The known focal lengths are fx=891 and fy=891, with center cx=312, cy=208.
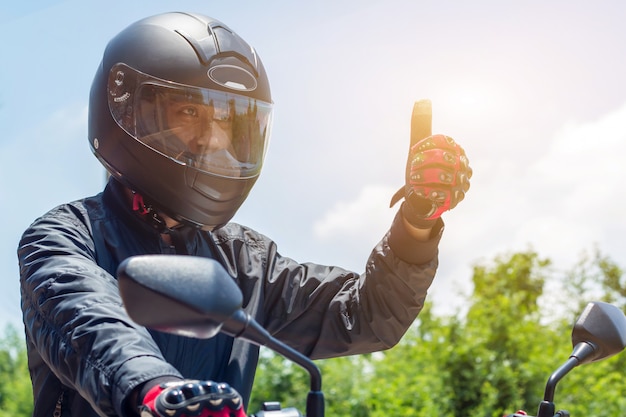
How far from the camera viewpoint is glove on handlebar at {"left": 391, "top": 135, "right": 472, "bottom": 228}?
2.35m

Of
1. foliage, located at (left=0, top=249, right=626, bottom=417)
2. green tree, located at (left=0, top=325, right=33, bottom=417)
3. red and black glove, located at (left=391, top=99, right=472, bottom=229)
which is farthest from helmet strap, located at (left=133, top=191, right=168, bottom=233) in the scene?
green tree, located at (left=0, top=325, right=33, bottom=417)

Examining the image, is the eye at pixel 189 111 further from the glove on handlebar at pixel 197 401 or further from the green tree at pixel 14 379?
the green tree at pixel 14 379

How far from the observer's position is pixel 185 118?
2588mm

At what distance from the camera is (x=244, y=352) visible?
8.11ft

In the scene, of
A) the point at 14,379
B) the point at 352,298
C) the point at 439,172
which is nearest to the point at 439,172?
the point at 439,172

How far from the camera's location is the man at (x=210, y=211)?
7.76 ft

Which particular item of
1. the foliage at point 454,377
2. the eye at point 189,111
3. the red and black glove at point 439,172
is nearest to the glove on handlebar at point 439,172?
the red and black glove at point 439,172

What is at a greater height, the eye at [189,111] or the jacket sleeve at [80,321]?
the eye at [189,111]

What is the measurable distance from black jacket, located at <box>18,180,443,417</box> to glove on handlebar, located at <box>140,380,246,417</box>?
14 cm

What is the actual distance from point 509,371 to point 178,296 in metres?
6.77

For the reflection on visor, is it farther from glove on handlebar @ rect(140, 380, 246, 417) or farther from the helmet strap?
glove on handlebar @ rect(140, 380, 246, 417)

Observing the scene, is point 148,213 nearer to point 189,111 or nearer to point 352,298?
point 189,111

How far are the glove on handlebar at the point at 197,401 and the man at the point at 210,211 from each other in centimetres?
77

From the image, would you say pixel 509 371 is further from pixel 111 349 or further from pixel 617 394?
pixel 111 349
